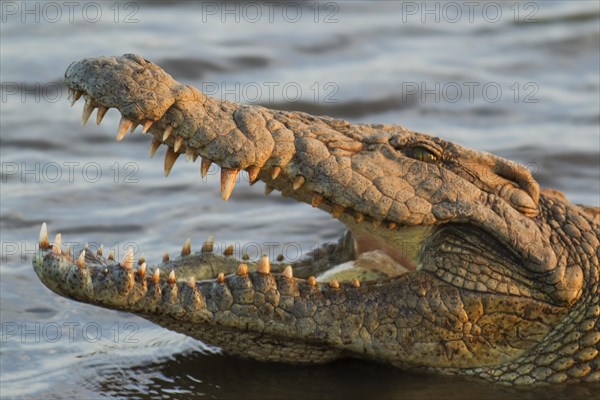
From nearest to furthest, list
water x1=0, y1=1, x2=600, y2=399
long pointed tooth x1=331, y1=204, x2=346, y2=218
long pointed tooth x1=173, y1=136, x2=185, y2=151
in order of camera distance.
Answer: long pointed tooth x1=173, y1=136, x2=185, y2=151, long pointed tooth x1=331, y1=204, x2=346, y2=218, water x1=0, y1=1, x2=600, y2=399

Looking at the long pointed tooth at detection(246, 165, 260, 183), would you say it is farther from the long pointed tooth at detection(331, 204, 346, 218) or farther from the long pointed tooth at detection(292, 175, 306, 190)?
the long pointed tooth at detection(331, 204, 346, 218)

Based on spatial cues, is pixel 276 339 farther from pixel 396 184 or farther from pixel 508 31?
pixel 508 31

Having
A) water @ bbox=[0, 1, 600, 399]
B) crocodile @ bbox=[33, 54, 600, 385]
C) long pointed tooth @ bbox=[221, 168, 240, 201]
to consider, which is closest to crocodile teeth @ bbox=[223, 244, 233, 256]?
crocodile @ bbox=[33, 54, 600, 385]

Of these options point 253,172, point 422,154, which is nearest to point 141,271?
point 253,172

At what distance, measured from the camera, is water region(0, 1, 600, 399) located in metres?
6.22

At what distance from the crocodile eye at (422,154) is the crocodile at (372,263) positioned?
1cm

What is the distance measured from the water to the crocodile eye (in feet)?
3.70

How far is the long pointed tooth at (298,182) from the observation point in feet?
18.3

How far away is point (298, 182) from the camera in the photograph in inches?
220

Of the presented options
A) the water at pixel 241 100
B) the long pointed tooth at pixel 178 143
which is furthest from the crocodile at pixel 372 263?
the water at pixel 241 100

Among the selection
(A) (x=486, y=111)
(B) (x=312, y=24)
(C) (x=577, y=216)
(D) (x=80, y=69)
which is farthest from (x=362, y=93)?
(D) (x=80, y=69)

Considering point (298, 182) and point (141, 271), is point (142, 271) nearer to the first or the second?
point (141, 271)

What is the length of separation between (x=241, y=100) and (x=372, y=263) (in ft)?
16.2

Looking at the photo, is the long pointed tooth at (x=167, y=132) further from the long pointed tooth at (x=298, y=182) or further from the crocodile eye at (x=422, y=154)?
the crocodile eye at (x=422, y=154)
